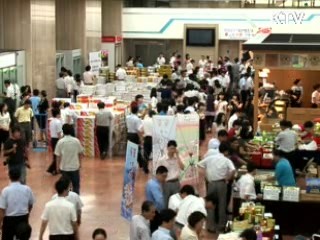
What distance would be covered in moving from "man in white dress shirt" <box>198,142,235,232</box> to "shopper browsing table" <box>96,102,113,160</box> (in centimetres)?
609

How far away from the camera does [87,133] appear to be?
60.8 ft

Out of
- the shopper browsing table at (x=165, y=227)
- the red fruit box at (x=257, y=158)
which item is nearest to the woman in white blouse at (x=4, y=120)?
the red fruit box at (x=257, y=158)

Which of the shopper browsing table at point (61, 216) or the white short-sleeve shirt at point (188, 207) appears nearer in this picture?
the shopper browsing table at point (61, 216)

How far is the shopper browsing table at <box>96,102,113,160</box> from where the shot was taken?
59.2ft

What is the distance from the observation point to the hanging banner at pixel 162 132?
562 inches

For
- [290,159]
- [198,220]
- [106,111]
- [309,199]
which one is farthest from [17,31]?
[198,220]

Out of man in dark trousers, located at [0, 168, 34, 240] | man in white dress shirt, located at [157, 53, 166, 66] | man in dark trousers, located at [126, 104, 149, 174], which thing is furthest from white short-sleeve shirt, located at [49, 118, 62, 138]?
man in white dress shirt, located at [157, 53, 166, 66]

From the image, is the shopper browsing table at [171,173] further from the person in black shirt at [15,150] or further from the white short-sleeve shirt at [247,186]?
the person in black shirt at [15,150]

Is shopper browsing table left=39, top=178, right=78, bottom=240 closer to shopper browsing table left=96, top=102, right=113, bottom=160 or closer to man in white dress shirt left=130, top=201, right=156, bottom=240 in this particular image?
man in white dress shirt left=130, top=201, right=156, bottom=240

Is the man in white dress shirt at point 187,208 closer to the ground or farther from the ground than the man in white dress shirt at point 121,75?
Result: closer to the ground

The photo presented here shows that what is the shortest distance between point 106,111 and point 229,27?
17125 millimetres

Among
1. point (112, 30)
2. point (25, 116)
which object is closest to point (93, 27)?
point (112, 30)

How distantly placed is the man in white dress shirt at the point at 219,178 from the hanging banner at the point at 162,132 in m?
2.04

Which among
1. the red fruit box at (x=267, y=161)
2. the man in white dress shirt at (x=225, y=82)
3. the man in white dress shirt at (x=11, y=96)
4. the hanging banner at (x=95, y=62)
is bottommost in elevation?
the red fruit box at (x=267, y=161)
